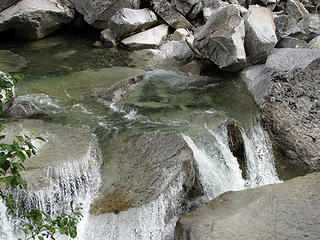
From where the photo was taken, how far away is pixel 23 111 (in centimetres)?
657

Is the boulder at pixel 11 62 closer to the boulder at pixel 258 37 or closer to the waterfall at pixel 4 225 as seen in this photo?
the waterfall at pixel 4 225

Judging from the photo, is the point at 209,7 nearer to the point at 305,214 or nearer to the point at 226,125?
the point at 226,125

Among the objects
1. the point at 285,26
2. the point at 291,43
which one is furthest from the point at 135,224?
the point at 285,26

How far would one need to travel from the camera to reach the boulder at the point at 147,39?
38.5ft

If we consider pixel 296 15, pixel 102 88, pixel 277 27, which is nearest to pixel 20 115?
pixel 102 88

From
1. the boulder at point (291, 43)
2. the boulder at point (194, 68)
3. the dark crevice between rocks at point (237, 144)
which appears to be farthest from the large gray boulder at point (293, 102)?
the boulder at point (291, 43)

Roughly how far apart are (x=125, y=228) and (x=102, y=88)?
418 centimetres

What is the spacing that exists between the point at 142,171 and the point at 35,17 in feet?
28.0

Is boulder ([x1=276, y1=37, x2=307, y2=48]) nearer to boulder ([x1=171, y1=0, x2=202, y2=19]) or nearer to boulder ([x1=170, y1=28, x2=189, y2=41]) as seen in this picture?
boulder ([x1=170, y1=28, x2=189, y2=41])

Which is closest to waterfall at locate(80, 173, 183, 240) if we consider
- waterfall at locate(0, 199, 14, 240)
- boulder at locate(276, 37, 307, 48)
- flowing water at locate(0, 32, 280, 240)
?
flowing water at locate(0, 32, 280, 240)

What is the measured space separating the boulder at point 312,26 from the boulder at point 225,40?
165 inches

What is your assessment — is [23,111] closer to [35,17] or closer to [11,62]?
[11,62]

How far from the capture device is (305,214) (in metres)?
4.25

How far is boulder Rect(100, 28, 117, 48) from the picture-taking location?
11.9m
